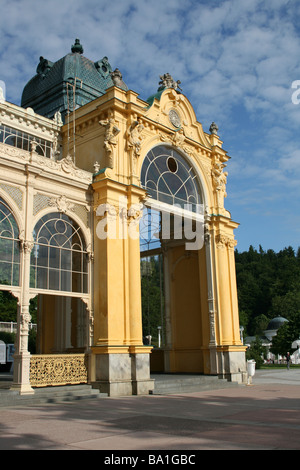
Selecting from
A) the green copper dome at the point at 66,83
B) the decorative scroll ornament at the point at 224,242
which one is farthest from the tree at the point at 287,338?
the green copper dome at the point at 66,83

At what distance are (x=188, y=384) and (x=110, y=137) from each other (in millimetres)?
9274

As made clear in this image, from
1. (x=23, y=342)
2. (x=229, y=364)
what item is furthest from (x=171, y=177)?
(x=23, y=342)

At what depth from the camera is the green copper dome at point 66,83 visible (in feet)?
66.5

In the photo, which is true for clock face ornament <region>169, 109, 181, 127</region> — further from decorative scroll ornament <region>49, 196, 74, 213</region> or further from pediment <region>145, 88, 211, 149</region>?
decorative scroll ornament <region>49, 196, 74, 213</region>

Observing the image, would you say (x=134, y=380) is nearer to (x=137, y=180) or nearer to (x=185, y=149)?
(x=137, y=180)

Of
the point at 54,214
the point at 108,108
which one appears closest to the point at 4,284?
the point at 54,214

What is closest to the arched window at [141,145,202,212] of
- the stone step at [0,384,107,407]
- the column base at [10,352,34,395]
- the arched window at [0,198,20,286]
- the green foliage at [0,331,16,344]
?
the arched window at [0,198,20,286]

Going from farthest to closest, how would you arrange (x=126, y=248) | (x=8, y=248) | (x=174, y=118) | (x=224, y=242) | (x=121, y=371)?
1. (x=224, y=242)
2. (x=174, y=118)
3. (x=126, y=248)
4. (x=121, y=371)
5. (x=8, y=248)

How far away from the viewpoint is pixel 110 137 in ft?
54.5

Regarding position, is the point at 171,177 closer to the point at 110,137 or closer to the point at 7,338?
the point at 110,137

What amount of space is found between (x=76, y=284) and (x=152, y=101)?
820 cm

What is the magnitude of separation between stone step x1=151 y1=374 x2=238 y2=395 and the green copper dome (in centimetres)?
1156

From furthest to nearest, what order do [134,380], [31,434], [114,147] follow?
[114,147] → [134,380] → [31,434]

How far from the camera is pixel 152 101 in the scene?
1909 centimetres
